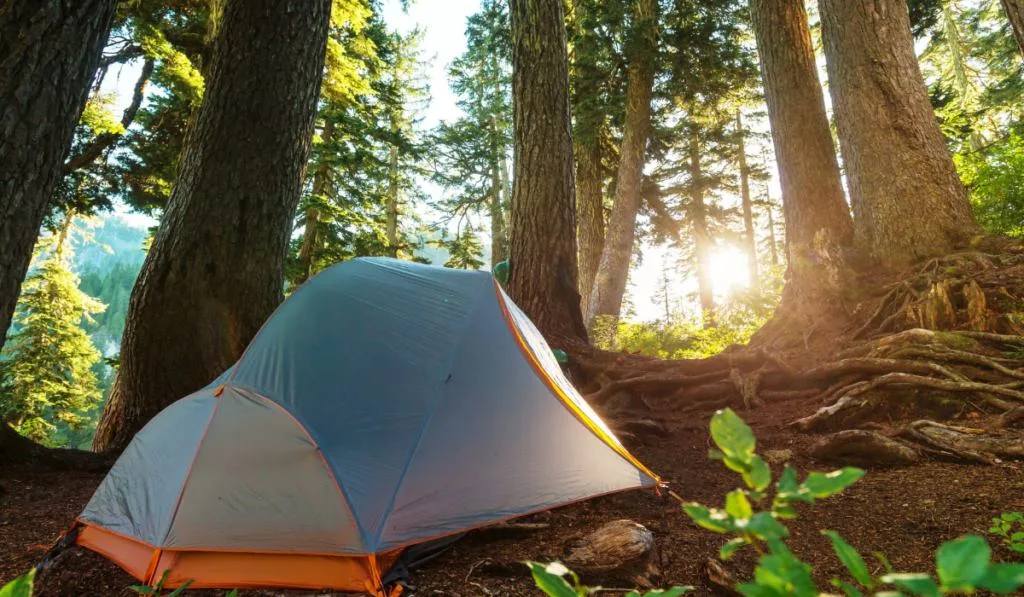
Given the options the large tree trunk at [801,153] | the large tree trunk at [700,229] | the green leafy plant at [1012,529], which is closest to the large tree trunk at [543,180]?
the large tree trunk at [801,153]

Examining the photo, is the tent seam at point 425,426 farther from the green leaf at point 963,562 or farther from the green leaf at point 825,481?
the green leaf at point 963,562

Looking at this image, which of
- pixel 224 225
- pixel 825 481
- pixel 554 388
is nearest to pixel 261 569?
pixel 554 388

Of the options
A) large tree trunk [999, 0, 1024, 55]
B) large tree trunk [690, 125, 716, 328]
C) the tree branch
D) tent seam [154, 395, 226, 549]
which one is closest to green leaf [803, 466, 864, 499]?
tent seam [154, 395, 226, 549]

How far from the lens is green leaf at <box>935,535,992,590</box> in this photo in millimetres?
400

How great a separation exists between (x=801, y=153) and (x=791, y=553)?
5.90 metres

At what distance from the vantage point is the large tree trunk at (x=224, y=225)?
3.56 meters

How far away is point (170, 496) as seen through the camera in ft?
7.03

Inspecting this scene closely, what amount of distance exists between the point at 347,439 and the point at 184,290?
7.33 feet

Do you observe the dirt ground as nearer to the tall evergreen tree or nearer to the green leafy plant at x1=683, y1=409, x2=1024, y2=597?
the green leafy plant at x1=683, y1=409, x2=1024, y2=597

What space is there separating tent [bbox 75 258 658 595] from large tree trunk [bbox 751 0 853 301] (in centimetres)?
349

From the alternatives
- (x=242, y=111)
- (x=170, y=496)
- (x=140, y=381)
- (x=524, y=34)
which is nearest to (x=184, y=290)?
(x=140, y=381)

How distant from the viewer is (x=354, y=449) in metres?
2.20

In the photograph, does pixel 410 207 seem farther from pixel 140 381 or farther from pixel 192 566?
pixel 192 566

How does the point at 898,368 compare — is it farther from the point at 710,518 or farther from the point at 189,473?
the point at 189,473
